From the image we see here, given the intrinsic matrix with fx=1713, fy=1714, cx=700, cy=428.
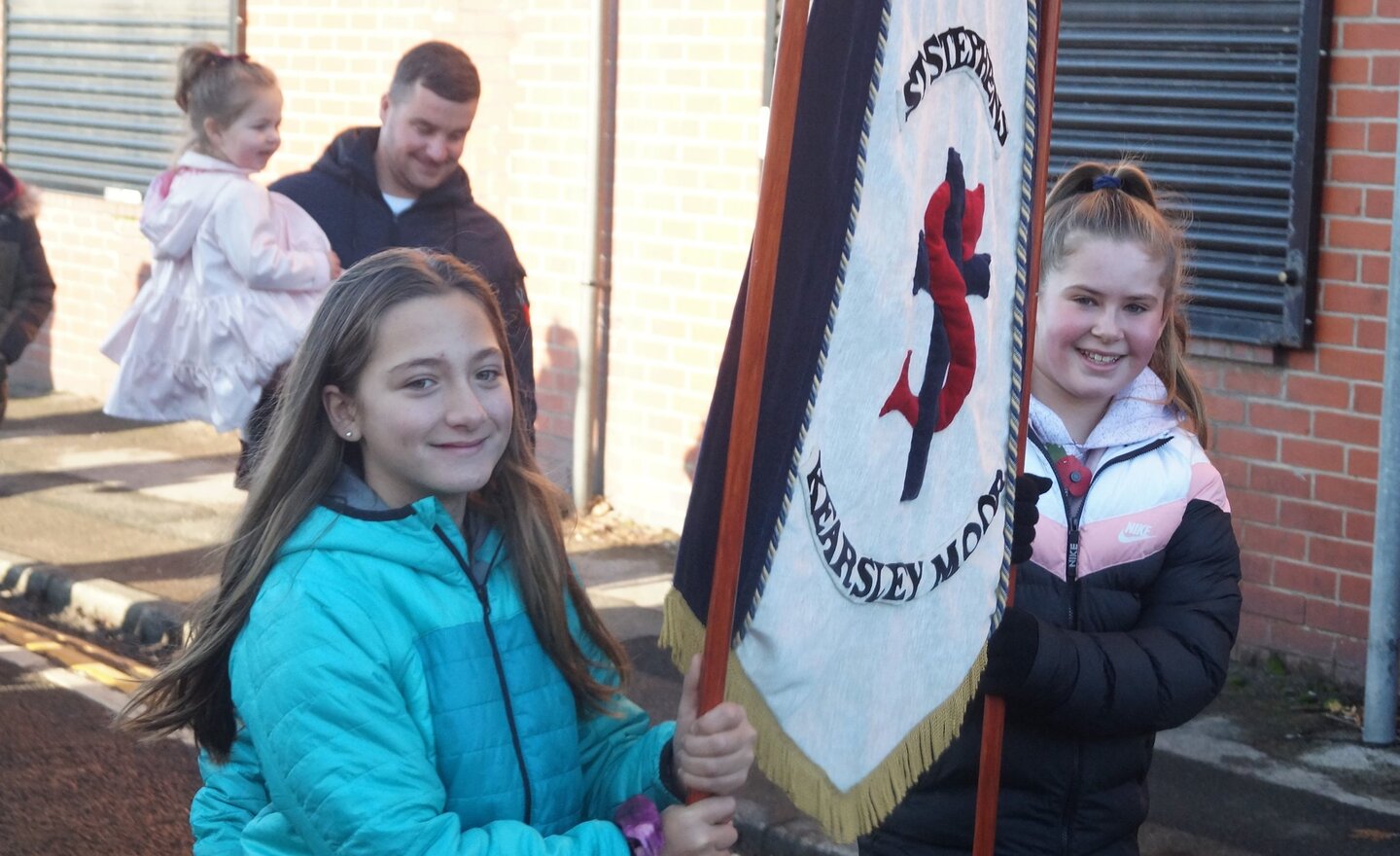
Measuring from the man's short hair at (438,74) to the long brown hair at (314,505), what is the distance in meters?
2.84

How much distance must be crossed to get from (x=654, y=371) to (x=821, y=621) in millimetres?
6214

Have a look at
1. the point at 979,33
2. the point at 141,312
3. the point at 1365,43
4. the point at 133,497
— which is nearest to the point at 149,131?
the point at 133,497

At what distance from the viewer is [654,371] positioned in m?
8.52

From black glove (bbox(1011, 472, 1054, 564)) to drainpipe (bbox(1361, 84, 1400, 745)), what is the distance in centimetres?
307

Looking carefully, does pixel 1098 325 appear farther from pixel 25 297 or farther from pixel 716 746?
→ pixel 25 297

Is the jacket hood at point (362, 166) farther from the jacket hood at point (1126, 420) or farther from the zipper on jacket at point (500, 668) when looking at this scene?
the zipper on jacket at point (500, 668)

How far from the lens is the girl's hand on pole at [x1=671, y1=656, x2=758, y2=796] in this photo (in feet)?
7.15

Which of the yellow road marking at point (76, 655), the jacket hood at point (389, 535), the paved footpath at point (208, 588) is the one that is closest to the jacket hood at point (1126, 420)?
the jacket hood at point (389, 535)

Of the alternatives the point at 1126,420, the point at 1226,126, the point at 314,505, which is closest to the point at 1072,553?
the point at 1126,420

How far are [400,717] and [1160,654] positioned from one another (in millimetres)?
1230

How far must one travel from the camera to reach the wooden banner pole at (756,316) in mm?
2043

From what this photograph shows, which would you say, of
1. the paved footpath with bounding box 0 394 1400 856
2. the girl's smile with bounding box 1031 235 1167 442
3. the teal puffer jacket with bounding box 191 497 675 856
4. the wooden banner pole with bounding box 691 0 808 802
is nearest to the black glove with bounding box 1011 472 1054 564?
the girl's smile with bounding box 1031 235 1167 442

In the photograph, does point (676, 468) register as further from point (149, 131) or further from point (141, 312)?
point (149, 131)

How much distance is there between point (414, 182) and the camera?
544 cm
